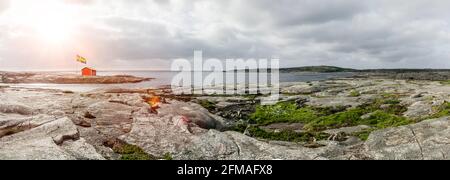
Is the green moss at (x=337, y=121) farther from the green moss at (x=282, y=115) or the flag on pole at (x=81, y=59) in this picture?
the flag on pole at (x=81, y=59)

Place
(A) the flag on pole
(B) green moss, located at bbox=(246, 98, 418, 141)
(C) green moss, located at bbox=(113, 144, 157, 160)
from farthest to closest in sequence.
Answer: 1. (A) the flag on pole
2. (B) green moss, located at bbox=(246, 98, 418, 141)
3. (C) green moss, located at bbox=(113, 144, 157, 160)

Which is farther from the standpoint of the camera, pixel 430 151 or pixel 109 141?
pixel 109 141

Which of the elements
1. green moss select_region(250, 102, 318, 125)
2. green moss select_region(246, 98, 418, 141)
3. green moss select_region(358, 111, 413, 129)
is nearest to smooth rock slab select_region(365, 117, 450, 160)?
green moss select_region(246, 98, 418, 141)

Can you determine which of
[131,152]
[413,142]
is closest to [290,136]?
[413,142]

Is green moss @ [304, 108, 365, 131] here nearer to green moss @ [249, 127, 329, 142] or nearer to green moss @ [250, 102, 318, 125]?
green moss @ [250, 102, 318, 125]

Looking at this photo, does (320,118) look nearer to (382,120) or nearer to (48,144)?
(382,120)

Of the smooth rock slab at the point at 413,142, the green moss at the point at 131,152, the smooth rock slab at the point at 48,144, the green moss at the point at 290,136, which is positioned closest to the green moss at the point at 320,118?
the green moss at the point at 290,136

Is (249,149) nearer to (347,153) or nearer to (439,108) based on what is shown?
(347,153)

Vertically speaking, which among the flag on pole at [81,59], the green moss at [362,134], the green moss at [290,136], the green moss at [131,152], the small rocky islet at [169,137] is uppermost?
the flag on pole at [81,59]

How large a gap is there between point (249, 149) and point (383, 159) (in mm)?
8770

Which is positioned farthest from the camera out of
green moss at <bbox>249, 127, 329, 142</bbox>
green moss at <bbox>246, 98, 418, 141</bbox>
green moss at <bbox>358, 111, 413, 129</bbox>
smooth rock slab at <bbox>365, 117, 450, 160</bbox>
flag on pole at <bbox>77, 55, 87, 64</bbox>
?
flag on pole at <bbox>77, 55, 87, 64</bbox>

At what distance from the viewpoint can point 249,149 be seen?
24781 mm
